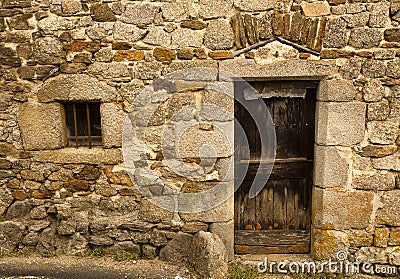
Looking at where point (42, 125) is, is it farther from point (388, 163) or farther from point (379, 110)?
point (388, 163)

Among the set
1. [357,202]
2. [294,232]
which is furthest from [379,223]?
[294,232]

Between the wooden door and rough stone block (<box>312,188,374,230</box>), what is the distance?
25cm

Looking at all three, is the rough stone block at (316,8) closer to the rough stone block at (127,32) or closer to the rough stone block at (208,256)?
the rough stone block at (127,32)

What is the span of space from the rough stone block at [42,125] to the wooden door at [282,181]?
1852mm

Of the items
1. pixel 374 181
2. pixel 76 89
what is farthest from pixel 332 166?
pixel 76 89

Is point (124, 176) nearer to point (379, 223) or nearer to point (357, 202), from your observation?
point (357, 202)

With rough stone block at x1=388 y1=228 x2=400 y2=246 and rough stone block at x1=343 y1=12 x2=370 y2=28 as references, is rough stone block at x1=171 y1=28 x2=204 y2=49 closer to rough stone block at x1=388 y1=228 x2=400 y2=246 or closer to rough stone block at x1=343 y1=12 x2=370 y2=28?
rough stone block at x1=343 y1=12 x2=370 y2=28

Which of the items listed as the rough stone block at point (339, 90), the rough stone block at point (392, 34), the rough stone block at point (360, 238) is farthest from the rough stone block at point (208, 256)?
the rough stone block at point (392, 34)

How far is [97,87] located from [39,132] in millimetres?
789

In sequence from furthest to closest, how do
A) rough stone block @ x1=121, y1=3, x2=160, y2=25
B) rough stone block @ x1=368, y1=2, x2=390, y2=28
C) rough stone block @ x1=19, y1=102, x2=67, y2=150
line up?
1. rough stone block @ x1=19, y1=102, x2=67, y2=150
2. rough stone block @ x1=121, y1=3, x2=160, y2=25
3. rough stone block @ x1=368, y1=2, x2=390, y2=28

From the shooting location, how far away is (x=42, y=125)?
10.4 ft

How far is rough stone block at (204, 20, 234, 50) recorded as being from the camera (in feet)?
9.59

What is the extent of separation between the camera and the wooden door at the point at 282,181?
128 inches

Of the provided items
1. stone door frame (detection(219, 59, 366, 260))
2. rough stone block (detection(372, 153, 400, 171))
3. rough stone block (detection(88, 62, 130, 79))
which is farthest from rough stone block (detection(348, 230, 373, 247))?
rough stone block (detection(88, 62, 130, 79))
